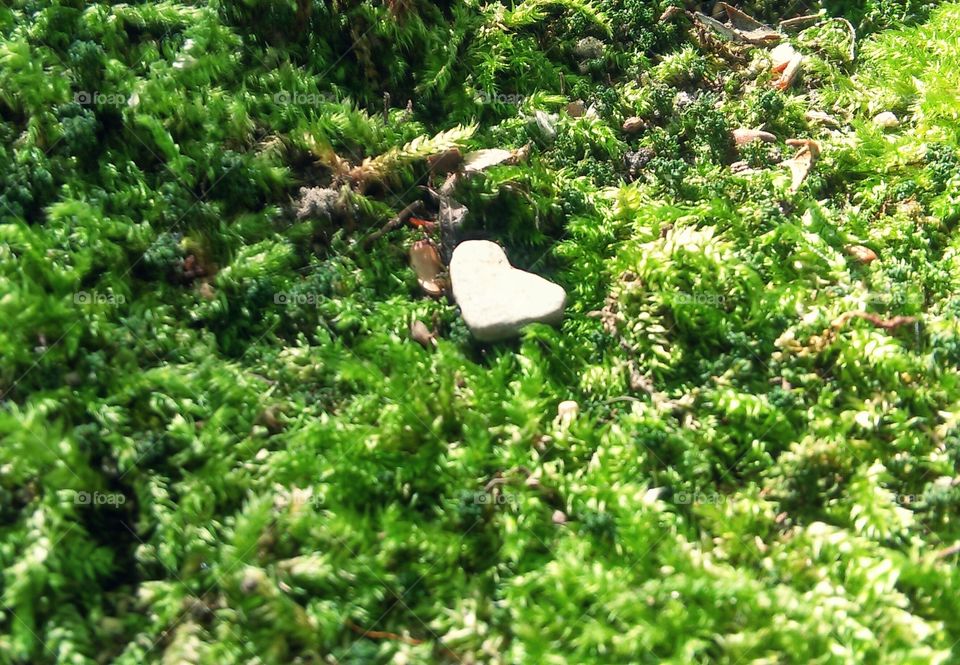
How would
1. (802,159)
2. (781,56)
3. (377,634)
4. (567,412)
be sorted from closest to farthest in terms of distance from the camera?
(377,634) → (567,412) → (802,159) → (781,56)

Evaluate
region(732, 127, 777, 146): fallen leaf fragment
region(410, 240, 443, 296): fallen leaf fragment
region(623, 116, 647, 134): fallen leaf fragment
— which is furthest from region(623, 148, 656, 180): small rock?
region(410, 240, 443, 296): fallen leaf fragment

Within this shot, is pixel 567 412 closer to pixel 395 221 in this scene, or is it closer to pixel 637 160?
pixel 395 221

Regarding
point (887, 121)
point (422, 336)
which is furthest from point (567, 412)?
point (887, 121)

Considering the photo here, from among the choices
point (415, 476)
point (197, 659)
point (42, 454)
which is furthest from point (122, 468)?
point (415, 476)

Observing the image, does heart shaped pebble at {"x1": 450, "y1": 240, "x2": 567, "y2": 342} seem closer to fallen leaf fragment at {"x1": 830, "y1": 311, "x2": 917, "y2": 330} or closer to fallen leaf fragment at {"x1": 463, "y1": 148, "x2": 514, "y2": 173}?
fallen leaf fragment at {"x1": 463, "y1": 148, "x2": 514, "y2": 173}

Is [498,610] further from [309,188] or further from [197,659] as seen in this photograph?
[309,188]

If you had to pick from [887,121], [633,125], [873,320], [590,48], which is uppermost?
[590,48]

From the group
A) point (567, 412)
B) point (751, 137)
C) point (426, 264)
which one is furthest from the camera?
point (751, 137)
